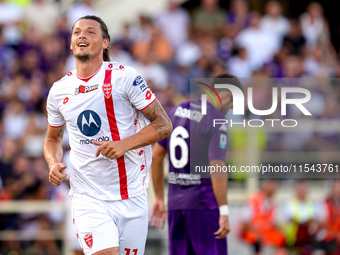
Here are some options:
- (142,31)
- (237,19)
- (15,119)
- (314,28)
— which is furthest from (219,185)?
(314,28)

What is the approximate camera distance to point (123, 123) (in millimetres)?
6145

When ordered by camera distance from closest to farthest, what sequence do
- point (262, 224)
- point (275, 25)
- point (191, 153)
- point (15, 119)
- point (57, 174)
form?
point (57, 174) < point (191, 153) < point (262, 224) < point (15, 119) < point (275, 25)

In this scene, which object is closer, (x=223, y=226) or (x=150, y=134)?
(x=150, y=134)

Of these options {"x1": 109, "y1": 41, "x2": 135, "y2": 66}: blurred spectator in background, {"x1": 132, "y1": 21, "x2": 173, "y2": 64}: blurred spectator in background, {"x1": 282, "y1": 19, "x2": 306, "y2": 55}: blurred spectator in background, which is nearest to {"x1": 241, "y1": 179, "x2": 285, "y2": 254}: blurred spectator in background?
{"x1": 132, "y1": 21, "x2": 173, "y2": 64}: blurred spectator in background

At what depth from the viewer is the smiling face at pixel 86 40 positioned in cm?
609

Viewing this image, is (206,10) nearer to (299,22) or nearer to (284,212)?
(299,22)

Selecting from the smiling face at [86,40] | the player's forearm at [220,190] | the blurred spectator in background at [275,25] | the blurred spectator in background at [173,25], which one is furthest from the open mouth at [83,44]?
the blurred spectator in background at [275,25]

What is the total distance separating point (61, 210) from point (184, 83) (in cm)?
417

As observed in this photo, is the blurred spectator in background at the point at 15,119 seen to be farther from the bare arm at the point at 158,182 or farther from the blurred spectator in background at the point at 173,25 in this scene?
the bare arm at the point at 158,182

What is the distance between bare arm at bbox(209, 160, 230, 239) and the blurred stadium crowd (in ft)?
17.1

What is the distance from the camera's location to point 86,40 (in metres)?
6.09

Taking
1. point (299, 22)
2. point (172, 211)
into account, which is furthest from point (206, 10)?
point (172, 211)

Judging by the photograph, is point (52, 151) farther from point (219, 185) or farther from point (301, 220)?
point (301, 220)

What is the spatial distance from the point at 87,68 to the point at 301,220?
7.70m
